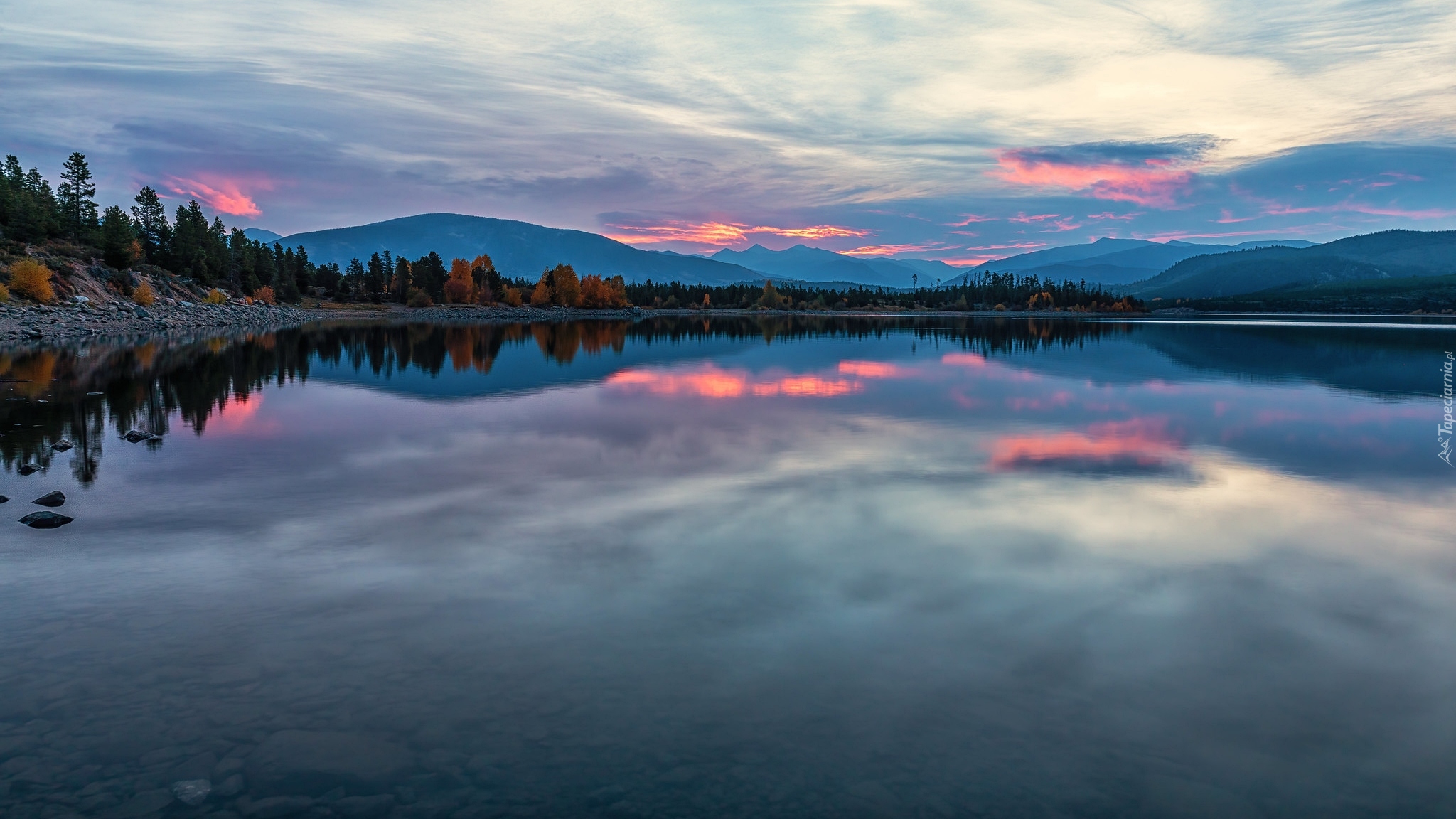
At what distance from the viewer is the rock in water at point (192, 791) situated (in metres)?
6.55

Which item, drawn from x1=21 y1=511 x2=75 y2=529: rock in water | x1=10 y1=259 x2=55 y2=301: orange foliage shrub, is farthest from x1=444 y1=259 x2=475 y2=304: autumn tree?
x1=21 y1=511 x2=75 y2=529: rock in water

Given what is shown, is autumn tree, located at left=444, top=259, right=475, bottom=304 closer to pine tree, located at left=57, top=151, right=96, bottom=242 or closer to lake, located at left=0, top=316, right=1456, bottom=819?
pine tree, located at left=57, top=151, right=96, bottom=242

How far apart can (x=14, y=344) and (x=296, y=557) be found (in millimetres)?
54162

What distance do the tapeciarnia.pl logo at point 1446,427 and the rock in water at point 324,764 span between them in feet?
88.0

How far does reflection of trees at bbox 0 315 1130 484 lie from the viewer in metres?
24.2

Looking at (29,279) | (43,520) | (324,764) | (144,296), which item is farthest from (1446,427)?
(144,296)

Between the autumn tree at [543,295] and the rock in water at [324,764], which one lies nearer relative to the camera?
the rock in water at [324,764]

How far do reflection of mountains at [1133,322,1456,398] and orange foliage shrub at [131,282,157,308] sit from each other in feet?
341

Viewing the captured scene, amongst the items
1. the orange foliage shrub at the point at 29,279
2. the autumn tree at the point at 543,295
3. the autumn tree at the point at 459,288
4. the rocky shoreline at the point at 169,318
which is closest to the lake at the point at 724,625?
the rocky shoreline at the point at 169,318

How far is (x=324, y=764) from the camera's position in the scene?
7.05 meters

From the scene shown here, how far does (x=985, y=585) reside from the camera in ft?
38.5

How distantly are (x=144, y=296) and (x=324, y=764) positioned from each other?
4167 inches

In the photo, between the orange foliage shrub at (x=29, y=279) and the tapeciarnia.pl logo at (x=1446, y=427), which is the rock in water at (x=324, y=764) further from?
the orange foliage shrub at (x=29, y=279)

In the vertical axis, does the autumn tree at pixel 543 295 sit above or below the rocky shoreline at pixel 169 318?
above
